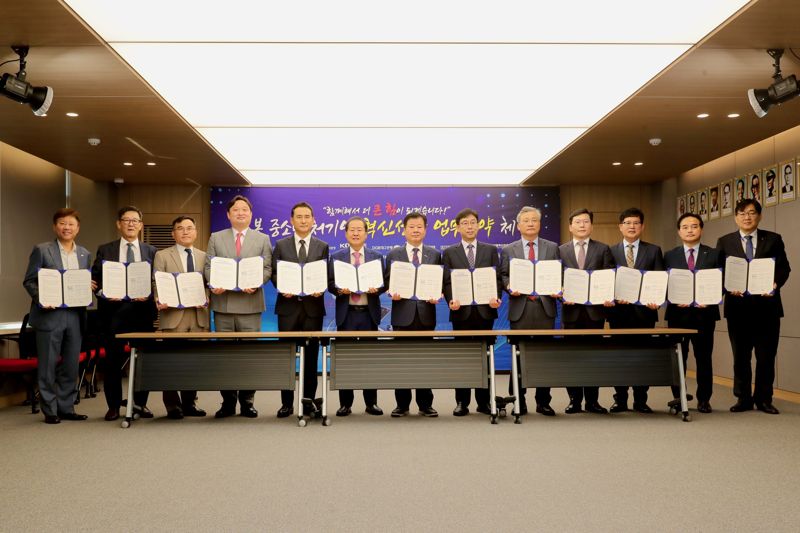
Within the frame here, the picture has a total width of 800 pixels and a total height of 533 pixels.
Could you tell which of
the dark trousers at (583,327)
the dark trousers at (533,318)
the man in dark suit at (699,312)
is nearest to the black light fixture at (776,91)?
the man in dark suit at (699,312)

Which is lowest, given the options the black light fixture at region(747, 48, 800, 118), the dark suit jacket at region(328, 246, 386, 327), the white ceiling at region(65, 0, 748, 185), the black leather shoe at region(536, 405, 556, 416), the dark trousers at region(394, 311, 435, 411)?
the black leather shoe at region(536, 405, 556, 416)

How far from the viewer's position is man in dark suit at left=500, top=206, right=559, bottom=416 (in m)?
5.54

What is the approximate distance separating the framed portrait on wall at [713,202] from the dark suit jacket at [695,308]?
10.5 feet

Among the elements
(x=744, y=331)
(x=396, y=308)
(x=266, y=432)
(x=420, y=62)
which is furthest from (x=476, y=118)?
(x=266, y=432)

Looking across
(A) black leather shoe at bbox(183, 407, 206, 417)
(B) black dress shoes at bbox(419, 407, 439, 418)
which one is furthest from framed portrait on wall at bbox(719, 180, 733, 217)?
(A) black leather shoe at bbox(183, 407, 206, 417)

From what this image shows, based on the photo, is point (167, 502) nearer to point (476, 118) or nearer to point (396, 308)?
point (396, 308)

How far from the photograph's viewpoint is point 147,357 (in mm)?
5320

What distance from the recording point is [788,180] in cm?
729

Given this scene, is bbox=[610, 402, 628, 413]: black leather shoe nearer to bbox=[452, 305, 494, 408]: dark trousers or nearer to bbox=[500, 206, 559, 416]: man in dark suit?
bbox=[500, 206, 559, 416]: man in dark suit

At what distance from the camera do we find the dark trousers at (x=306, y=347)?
5.48 m

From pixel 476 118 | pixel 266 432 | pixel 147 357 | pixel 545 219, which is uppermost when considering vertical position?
pixel 476 118

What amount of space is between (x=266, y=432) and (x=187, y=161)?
14.8ft

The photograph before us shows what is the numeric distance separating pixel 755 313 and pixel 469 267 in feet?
7.83

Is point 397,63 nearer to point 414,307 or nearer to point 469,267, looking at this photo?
point 469,267
